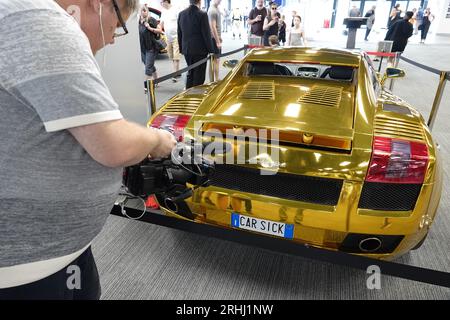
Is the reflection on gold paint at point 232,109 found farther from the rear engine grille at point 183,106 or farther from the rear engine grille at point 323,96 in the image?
the rear engine grille at point 323,96

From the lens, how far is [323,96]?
2211mm

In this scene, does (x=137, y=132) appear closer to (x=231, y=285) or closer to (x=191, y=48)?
(x=231, y=285)

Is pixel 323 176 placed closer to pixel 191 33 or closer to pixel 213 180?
pixel 213 180

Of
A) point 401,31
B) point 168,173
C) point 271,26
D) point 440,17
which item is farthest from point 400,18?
point 440,17

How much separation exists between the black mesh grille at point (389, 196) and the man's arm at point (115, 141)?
1.17 m

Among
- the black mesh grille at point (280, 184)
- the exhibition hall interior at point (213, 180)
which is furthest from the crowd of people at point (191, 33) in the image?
the black mesh grille at point (280, 184)

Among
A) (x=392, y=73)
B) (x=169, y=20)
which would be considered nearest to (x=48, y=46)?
(x=392, y=73)

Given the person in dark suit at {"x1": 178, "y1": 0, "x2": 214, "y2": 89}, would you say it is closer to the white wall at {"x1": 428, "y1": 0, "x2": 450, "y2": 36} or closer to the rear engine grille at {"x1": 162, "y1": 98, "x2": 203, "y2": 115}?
the rear engine grille at {"x1": 162, "y1": 98, "x2": 203, "y2": 115}

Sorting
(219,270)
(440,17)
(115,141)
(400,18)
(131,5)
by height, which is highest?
(131,5)

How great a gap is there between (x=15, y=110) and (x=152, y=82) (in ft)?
7.52

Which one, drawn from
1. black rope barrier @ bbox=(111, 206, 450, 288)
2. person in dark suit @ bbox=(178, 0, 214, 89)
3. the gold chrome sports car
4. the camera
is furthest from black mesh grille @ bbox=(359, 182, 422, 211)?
person in dark suit @ bbox=(178, 0, 214, 89)

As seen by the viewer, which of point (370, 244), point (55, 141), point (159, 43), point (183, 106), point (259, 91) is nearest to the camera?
point (55, 141)

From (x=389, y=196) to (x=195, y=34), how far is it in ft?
14.2
